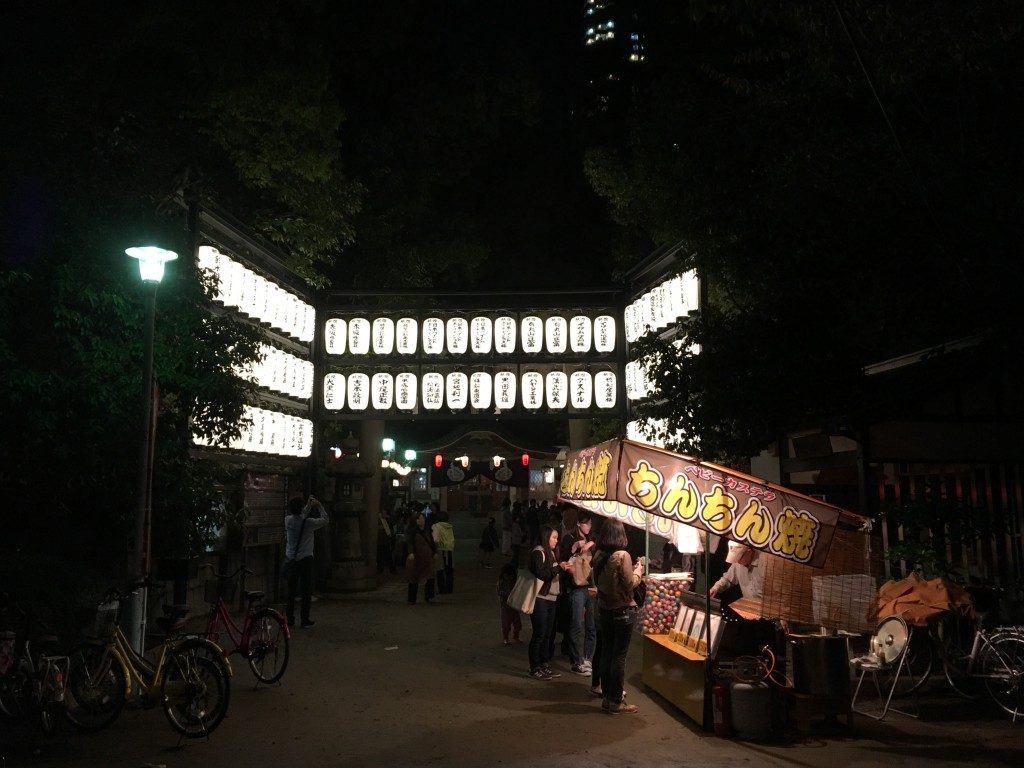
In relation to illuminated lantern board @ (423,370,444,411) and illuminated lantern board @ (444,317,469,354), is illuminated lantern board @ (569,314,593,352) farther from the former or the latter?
illuminated lantern board @ (423,370,444,411)

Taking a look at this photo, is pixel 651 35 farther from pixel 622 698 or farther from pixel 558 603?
pixel 622 698

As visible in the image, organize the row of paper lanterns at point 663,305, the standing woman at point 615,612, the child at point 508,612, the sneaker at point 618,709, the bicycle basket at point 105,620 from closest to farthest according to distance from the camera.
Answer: the bicycle basket at point 105,620
the standing woman at point 615,612
the sneaker at point 618,709
the child at point 508,612
the row of paper lanterns at point 663,305

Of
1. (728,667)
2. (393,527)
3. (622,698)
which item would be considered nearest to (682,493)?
(728,667)

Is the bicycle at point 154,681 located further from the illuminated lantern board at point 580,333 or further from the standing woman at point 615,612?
the illuminated lantern board at point 580,333

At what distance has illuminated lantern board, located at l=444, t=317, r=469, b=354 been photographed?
73.0 ft

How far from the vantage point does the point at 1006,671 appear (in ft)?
28.7

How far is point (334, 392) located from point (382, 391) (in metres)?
1.26

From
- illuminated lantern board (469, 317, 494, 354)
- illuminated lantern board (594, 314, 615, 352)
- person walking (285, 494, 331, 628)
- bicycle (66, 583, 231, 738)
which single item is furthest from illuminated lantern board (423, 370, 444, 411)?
bicycle (66, 583, 231, 738)

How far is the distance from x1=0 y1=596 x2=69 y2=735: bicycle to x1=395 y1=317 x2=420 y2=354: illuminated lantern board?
564 inches

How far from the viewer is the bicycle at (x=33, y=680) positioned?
8.14m

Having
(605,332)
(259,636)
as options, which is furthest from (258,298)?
(259,636)

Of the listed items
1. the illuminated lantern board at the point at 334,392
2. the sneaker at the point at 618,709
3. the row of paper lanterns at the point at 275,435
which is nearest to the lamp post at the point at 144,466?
the sneaker at the point at 618,709

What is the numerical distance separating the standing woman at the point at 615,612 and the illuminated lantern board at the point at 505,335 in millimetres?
12929

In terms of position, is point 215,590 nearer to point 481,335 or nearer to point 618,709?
point 481,335
